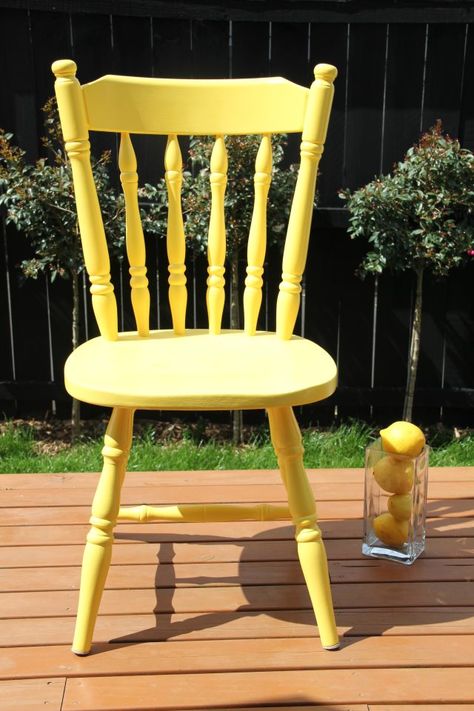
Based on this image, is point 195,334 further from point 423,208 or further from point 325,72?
point 423,208

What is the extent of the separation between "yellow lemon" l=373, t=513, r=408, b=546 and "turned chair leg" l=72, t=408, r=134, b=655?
0.60m

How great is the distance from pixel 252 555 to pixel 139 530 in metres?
0.28

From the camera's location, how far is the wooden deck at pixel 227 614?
120 centimetres

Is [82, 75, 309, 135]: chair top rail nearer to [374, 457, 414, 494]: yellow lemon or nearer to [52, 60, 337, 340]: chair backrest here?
[52, 60, 337, 340]: chair backrest

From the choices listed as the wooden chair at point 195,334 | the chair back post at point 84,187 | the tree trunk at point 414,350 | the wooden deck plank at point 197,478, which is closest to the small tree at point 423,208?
the tree trunk at point 414,350

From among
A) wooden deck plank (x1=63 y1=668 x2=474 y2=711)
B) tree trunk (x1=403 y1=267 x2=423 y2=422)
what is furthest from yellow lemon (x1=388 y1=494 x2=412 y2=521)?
tree trunk (x1=403 y1=267 x2=423 y2=422)

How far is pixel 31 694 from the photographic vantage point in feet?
3.91

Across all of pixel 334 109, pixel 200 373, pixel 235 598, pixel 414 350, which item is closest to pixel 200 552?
pixel 235 598

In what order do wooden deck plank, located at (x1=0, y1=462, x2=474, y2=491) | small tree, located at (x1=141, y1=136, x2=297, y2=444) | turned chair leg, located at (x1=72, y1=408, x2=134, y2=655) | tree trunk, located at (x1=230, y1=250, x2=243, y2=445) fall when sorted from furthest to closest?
tree trunk, located at (x1=230, y1=250, x2=243, y2=445) → small tree, located at (x1=141, y1=136, x2=297, y2=444) → wooden deck plank, located at (x1=0, y1=462, x2=474, y2=491) → turned chair leg, located at (x1=72, y1=408, x2=134, y2=655)

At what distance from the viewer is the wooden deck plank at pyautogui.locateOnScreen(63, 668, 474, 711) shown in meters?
1.18

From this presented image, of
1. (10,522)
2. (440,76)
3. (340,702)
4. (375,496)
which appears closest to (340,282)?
(440,76)

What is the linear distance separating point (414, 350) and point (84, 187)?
155cm

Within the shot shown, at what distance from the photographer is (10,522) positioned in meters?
1.75

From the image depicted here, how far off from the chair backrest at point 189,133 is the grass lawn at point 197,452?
0.97 meters
